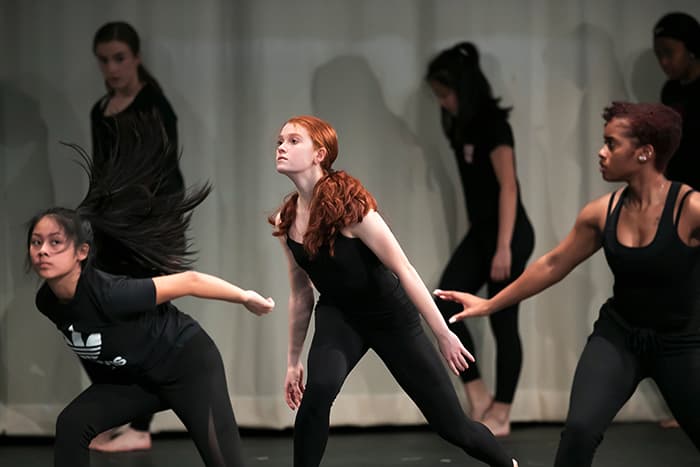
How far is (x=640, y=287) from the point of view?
338 cm

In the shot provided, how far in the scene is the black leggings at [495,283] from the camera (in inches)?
211

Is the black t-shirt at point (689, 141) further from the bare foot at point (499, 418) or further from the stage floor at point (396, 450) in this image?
the bare foot at point (499, 418)

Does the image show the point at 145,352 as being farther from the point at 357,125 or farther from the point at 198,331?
the point at 357,125

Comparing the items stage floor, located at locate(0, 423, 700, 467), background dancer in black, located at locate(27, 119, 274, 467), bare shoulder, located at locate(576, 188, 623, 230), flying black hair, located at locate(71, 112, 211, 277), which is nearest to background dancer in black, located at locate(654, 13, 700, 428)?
stage floor, located at locate(0, 423, 700, 467)

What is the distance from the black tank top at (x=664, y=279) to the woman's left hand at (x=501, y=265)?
1867 mm

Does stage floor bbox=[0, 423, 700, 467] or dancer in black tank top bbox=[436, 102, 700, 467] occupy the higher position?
dancer in black tank top bbox=[436, 102, 700, 467]

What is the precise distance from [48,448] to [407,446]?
5.37 ft

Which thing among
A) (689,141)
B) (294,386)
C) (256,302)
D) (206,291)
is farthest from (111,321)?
(689,141)

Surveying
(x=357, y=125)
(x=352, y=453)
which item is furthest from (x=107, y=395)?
(x=357, y=125)

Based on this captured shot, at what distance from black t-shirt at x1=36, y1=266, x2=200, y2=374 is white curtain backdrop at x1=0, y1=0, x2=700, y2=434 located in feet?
7.21

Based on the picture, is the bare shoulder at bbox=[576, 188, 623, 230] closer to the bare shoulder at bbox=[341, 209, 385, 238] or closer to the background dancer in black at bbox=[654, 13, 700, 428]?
the bare shoulder at bbox=[341, 209, 385, 238]

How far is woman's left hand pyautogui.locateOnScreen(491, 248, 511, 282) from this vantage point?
527cm

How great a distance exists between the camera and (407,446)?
207 inches

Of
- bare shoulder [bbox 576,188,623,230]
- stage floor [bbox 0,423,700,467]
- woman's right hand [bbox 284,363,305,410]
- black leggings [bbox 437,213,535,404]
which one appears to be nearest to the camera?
bare shoulder [bbox 576,188,623,230]
